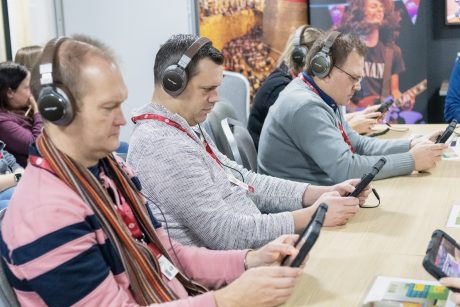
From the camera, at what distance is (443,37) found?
16.5ft

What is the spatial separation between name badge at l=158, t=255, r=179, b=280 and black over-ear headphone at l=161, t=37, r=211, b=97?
553 mm

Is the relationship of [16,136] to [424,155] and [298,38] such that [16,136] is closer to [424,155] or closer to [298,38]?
[298,38]

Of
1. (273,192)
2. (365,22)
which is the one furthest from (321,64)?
(365,22)

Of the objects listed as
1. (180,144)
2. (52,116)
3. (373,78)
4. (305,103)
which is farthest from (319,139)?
(373,78)

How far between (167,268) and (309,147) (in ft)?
3.57

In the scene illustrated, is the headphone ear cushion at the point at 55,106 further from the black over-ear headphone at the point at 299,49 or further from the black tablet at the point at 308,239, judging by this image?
the black over-ear headphone at the point at 299,49

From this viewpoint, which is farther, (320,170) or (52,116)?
(320,170)

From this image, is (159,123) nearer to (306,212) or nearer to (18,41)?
(306,212)

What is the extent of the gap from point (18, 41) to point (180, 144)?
11.2 ft

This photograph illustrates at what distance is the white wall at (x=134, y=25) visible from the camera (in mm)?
4883

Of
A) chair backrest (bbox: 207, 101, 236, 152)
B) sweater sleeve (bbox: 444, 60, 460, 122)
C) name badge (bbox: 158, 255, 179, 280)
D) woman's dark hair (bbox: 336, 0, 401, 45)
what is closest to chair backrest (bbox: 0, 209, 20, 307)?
name badge (bbox: 158, 255, 179, 280)

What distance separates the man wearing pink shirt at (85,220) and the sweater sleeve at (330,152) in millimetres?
947

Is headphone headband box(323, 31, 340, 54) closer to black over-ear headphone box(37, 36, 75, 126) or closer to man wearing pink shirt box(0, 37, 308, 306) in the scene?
man wearing pink shirt box(0, 37, 308, 306)

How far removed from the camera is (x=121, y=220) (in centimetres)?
→ 137
